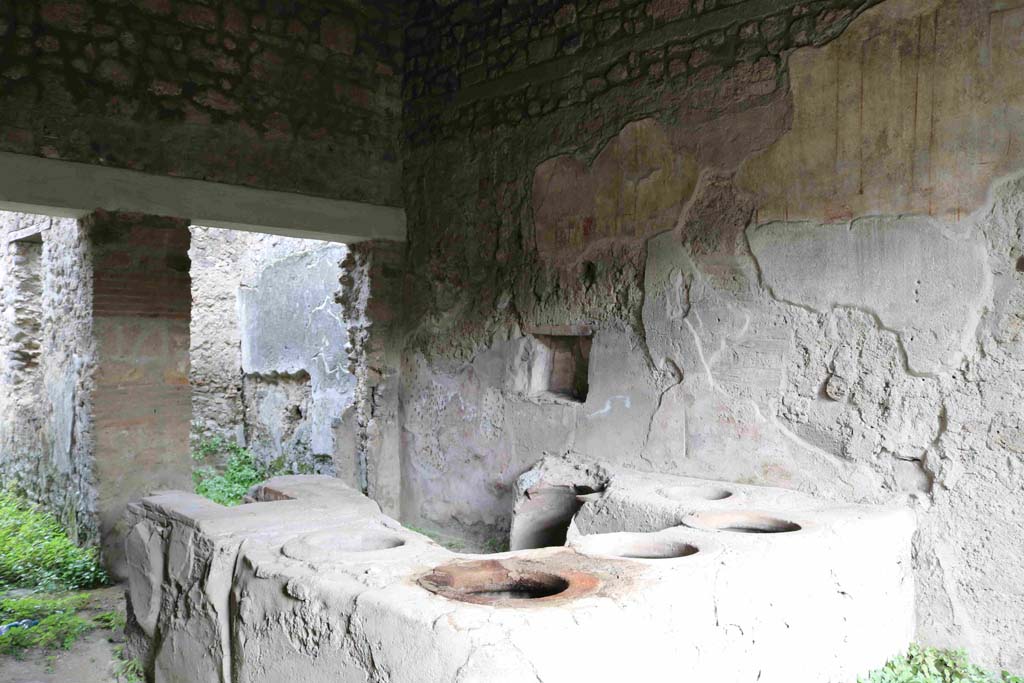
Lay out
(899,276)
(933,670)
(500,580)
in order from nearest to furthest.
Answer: (500,580)
(933,670)
(899,276)

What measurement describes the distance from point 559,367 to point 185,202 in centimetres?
251

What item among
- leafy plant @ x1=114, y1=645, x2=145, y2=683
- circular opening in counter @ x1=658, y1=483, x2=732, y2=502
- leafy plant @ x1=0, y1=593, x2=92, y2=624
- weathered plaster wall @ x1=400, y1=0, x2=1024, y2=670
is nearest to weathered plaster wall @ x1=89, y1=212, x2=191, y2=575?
leafy plant @ x1=0, y1=593, x2=92, y2=624

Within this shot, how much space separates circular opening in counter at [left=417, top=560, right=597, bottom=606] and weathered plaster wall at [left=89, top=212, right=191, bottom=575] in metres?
3.08

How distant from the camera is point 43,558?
4949 millimetres

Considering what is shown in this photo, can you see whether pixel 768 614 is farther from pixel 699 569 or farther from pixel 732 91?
pixel 732 91

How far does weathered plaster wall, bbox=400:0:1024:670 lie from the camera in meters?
3.13

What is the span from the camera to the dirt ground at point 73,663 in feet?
11.4

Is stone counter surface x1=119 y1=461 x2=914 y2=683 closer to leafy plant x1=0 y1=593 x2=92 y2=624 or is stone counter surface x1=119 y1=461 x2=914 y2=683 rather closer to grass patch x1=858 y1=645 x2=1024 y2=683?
grass patch x1=858 y1=645 x2=1024 y2=683

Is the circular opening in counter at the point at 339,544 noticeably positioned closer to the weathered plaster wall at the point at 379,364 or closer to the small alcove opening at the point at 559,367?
the small alcove opening at the point at 559,367

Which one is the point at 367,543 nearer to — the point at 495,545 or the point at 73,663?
the point at 73,663

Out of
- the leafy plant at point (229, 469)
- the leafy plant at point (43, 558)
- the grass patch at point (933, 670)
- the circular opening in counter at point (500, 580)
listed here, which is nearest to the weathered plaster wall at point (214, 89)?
the leafy plant at point (43, 558)

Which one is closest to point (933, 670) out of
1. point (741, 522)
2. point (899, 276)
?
point (741, 522)

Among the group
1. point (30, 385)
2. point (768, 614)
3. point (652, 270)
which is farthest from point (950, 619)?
point (30, 385)

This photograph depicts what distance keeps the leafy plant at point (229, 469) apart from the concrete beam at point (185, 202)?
2715mm
